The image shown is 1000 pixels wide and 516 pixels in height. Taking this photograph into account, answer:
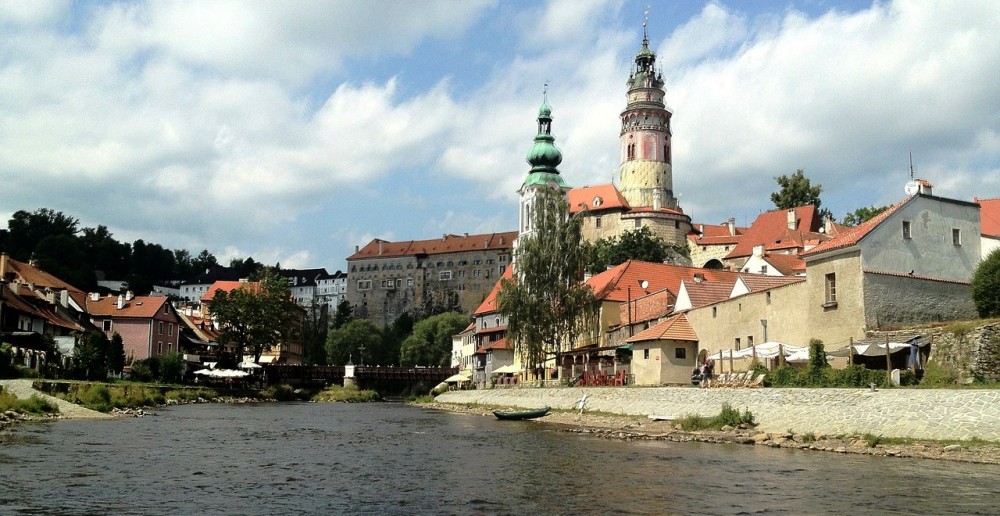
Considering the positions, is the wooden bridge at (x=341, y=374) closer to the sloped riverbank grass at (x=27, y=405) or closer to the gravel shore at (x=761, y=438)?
the gravel shore at (x=761, y=438)

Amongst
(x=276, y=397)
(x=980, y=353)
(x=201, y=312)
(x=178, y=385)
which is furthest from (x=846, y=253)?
(x=201, y=312)

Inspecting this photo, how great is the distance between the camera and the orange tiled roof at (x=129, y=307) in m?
78.1

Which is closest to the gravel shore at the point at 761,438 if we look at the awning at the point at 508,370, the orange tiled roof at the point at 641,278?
the orange tiled roof at the point at 641,278

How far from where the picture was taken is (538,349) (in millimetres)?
61156

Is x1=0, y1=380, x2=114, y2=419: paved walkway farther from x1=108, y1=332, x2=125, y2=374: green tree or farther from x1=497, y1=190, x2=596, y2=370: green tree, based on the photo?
x1=497, y1=190, x2=596, y2=370: green tree

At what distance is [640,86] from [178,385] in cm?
7991

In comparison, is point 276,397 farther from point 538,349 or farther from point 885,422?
point 885,422

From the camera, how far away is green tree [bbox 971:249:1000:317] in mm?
34812

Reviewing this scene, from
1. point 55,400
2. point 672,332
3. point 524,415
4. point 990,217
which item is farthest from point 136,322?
point 990,217

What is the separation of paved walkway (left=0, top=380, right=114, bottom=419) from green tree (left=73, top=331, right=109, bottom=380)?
579 inches

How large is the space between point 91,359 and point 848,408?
45886 mm

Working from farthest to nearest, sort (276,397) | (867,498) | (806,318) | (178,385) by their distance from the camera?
(276,397) < (178,385) < (806,318) < (867,498)

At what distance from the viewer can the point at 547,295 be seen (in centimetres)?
6241

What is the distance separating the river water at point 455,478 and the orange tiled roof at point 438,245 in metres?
134
